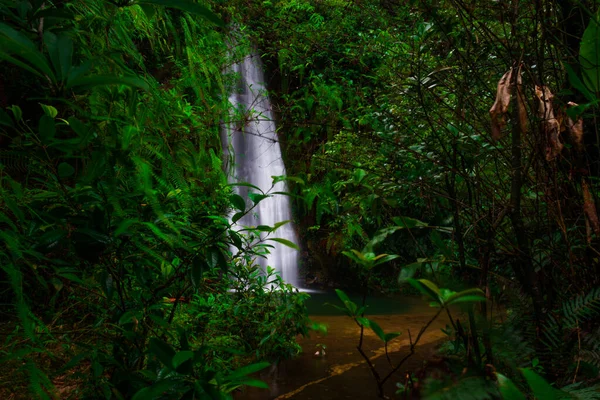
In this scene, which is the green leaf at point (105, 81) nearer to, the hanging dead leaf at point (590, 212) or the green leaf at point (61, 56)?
the green leaf at point (61, 56)

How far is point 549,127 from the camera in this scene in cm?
131

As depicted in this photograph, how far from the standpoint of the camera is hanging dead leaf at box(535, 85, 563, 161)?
1.30 meters

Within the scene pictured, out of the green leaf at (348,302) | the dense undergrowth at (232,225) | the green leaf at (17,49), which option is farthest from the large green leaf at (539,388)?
the green leaf at (17,49)

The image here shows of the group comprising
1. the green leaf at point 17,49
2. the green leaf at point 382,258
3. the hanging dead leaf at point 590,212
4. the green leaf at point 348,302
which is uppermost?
the green leaf at point 17,49

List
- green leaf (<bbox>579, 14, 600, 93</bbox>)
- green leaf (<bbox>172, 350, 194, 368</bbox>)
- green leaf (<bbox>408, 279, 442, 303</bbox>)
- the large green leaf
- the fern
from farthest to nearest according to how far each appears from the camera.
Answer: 1. the fern
2. green leaf (<bbox>579, 14, 600, 93</bbox>)
3. green leaf (<bbox>172, 350, 194, 368</bbox>)
4. green leaf (<bbox>408, 279, 442, 303</bbox>)
5. the large green leaf

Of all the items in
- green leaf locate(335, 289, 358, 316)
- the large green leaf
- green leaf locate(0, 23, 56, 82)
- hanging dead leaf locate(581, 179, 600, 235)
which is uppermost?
green leaf locate(0, 23, 56, 82)

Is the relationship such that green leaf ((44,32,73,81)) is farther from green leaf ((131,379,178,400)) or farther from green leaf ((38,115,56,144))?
green leaf ((131,379,178,400))

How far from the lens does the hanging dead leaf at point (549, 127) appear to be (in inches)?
51.1

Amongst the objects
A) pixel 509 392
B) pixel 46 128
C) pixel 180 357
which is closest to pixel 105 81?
pixel 46 128

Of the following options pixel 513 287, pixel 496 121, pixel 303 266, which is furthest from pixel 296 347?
pixel 303 266

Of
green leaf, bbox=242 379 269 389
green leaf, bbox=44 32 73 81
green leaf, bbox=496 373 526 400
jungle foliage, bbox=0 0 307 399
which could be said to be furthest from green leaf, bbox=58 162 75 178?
green leaf, bbox=496 373 526 400

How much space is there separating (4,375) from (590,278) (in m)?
2.15

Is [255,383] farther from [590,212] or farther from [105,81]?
[590,212]

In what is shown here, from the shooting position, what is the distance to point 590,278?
5.03 ft
